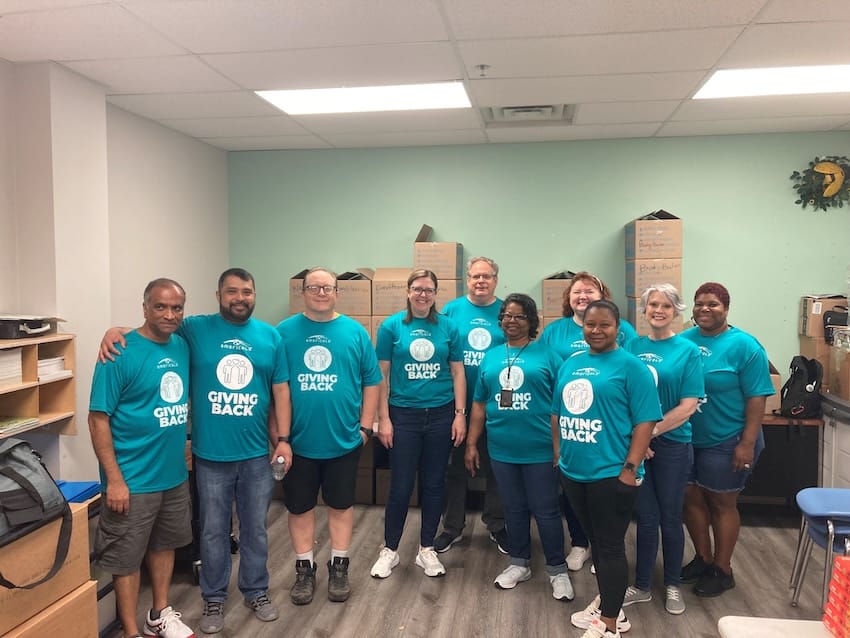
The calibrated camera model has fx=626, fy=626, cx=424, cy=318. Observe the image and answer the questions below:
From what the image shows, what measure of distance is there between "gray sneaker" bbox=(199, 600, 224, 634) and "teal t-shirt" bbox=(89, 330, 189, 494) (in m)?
0.61

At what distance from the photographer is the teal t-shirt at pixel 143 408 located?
229cm

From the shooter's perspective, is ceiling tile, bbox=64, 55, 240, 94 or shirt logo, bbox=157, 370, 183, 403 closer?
shirt logo, bbox=157, 370, 183, 403

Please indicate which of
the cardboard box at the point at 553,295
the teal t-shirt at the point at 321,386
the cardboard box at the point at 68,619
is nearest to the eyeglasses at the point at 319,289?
the teal t-shirt at the point at 321,386

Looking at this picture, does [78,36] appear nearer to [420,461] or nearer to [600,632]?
[420,461]

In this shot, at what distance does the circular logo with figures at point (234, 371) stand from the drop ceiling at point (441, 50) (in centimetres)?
127

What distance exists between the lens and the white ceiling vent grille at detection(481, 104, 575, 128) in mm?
3637

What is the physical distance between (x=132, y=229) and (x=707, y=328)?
3.14 meters

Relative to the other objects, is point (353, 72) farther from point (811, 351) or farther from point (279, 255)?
point (811, 351)

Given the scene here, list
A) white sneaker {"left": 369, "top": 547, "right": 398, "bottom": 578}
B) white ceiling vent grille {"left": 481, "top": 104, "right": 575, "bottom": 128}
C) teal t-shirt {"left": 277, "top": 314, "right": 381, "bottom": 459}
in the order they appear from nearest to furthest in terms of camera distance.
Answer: teal t-shirt {"left": 277, "top": 314, "right": 381, "bottom": 459}, white sneaker {"left": 369, "top": 547, "right": 398, "bottom": 578}, white ceiling vent grille {"left": 481, "top": 104, "right": 575, "bottom": 128}

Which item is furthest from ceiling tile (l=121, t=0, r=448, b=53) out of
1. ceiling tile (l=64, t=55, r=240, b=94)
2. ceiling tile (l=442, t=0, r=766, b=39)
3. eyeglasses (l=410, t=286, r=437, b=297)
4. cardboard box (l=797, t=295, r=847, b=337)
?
cardboard box (l=797, t=295, r=847, b=337)

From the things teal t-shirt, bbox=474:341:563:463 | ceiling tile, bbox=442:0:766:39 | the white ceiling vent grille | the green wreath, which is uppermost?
the white ceiling vent grille

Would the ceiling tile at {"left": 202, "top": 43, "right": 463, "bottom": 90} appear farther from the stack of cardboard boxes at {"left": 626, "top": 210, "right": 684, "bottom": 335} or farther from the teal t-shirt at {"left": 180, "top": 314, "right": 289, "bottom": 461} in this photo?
the stack of cardboard boxes at {"left": 626, "top": 210, "right": 684, "bottom": 335}

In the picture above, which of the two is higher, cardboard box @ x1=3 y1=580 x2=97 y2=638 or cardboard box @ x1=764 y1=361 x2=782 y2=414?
cardboard box @ x1=764 y1=361 x2=782 y2=414

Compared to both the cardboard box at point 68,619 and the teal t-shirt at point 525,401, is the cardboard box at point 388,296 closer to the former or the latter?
the teal t-shirt at point 525,401
